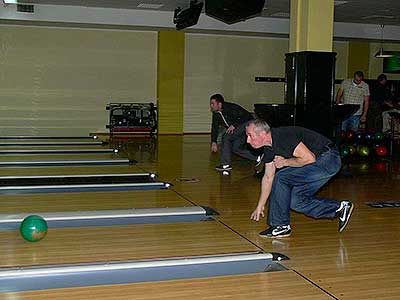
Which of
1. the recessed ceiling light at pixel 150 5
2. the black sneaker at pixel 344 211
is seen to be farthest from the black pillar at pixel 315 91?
the recessed ceiling light at pixel 150 5

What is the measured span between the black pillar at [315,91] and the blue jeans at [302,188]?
283 cm

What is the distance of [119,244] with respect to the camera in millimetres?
3607

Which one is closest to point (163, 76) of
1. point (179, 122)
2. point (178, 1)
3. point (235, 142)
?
point (179, 122)

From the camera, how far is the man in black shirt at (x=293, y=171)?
3.61m

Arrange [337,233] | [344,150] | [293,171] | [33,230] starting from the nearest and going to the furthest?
[33,230] → [293,171] → [337,233] → [344,150]

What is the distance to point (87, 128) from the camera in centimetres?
1248

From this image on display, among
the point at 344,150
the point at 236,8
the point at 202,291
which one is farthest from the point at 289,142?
the point at 344,150

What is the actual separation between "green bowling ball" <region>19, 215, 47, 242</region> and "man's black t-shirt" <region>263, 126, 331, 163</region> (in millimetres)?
1478

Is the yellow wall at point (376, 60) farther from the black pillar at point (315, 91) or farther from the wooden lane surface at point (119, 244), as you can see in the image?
the wooden lane surface at point (119, 244)

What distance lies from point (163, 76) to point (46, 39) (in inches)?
102

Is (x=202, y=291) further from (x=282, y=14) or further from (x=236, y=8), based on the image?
(x=282, y=14)

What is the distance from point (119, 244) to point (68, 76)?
9170 mm

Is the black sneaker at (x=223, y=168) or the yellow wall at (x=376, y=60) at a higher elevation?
the yellow wall at (x=376, y=60)

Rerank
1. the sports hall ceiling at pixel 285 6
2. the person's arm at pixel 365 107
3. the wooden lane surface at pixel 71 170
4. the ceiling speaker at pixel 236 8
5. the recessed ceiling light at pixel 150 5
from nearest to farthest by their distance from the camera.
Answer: the wooden lane surface at pixel 71 170 < the ceiling speaker at pixel 236 8 < the person's arm at pixel 365 107 < the sports hall ceiling at pixel 285 6 < the recessed ceiling light at pixel 150 5
